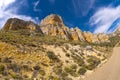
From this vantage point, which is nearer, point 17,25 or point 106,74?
point 106,74

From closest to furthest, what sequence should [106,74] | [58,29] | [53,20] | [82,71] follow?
[106,74]
[82,71]
[58,29]
[53,20]

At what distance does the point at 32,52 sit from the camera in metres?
37.3

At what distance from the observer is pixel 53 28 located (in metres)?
102

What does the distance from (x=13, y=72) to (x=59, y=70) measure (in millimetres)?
5865

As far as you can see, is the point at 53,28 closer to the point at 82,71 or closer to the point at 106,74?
the point at 82,71

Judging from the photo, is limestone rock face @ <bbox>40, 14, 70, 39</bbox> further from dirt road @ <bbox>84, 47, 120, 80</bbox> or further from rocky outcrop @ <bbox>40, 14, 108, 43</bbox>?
dirt road @ <bbox>84, 47, 120, 80</bbox>

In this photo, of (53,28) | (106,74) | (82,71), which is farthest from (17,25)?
(106,74)

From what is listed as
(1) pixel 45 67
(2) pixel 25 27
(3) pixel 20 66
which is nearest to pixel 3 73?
(3) pixel 20 66

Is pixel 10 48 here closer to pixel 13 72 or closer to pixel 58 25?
pixel 13 72

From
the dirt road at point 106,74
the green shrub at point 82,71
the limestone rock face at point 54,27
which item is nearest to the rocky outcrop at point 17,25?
the limestone rock face at point 54,27

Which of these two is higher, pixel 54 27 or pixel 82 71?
pixel 54 27

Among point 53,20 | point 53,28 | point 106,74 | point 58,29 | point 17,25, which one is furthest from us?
point 53,20

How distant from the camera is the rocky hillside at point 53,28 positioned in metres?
84.1

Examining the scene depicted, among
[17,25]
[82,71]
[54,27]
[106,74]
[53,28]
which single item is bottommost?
[106,74]
